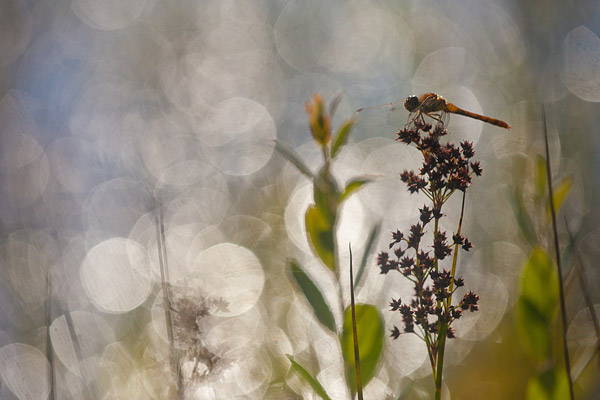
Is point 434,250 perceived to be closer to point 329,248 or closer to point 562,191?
point 329,248

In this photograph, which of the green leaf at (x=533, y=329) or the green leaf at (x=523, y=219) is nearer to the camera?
the green leaf at (x=533, y=329)

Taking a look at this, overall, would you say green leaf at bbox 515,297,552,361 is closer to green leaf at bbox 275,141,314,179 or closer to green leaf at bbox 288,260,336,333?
green leaf at bbox 288,260,336,333

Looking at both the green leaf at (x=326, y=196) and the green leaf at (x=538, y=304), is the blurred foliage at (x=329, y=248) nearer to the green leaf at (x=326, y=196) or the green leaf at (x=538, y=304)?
the green leaf at (x=326, y=196)

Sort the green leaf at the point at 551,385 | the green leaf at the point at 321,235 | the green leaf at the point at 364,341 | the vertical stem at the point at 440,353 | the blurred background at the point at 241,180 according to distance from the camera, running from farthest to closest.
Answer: the blurred background at the point at 241,180 < the green leaf at the point at 321,235 < the green leaf at the point at 364,341 < the green leaf at the point at 551,385 < the vertical stem at the point at 440,353

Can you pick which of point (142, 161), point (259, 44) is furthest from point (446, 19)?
point (142, 161)

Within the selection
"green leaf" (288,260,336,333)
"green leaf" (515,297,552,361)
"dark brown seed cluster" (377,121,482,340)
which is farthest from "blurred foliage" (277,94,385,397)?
"green leaf" (515,297,552,361)

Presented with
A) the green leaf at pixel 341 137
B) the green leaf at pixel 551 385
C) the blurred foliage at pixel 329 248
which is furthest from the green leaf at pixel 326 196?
the green leaf at pixel 551 385

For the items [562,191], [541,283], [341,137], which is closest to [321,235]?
[341,137]
